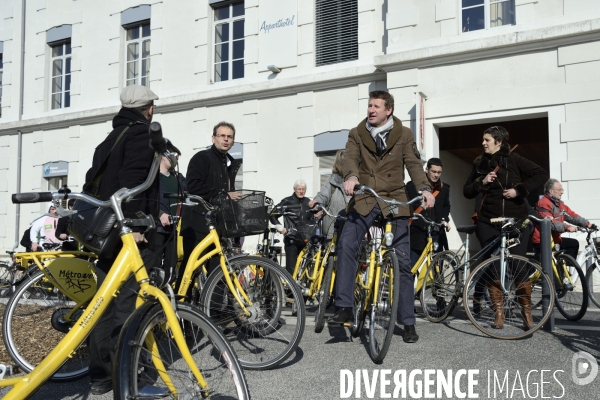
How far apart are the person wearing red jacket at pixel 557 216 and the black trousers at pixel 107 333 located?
577 cm

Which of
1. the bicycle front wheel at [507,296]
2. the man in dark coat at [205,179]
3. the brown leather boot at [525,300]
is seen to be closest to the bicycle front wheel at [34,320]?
the man in dark coat at [205,179]

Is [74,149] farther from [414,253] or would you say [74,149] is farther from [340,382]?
[340,382]

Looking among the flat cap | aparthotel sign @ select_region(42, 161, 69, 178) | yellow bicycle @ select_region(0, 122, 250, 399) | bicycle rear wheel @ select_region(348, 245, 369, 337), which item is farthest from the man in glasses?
yellow bicycle @ select_region(0, 122, 250, 399)

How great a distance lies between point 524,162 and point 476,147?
Result: 29.1 ft

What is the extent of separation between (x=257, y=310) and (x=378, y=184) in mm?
1504

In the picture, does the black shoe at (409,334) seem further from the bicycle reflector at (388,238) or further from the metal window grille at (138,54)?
the metal window grille at (138,54)

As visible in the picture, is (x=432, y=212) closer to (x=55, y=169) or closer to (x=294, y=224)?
(x=294, y=224)

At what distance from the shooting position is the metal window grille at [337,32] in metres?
13.7

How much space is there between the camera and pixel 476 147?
14.5 meters

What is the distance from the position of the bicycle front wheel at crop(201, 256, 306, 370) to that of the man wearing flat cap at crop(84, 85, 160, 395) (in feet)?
2.53

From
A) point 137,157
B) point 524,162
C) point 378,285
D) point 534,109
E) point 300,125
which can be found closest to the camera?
point 137,157

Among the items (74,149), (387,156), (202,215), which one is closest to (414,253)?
(387,156)

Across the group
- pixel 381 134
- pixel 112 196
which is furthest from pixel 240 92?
pixel 112 196

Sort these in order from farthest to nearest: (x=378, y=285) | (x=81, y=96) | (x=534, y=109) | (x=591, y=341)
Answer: (x=81, y=96)
(x=534, y=109)
(x=591, y=341)
(x=378, y=285)
